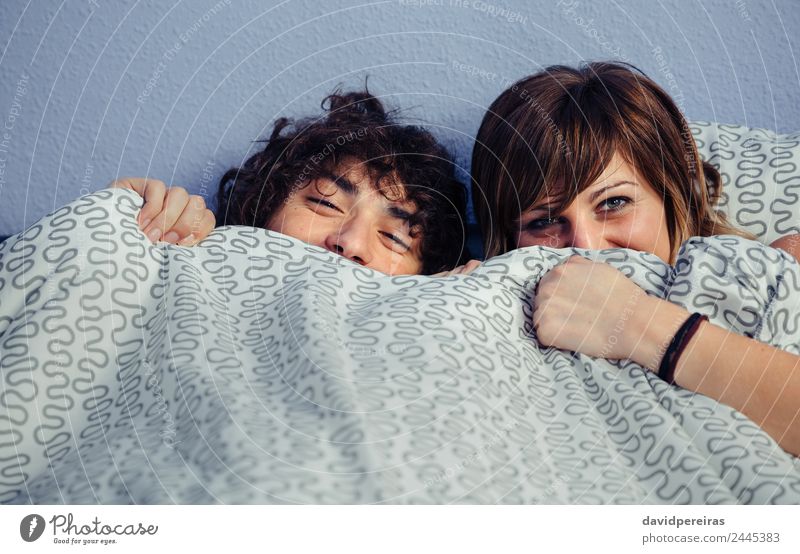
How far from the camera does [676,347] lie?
448 mm

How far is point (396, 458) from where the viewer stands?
1.20 ft

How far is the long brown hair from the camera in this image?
0.63 m

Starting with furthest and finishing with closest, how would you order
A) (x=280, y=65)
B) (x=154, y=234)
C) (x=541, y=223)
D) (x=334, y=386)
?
(x=280, y=65)
(x=541, y=223)
(x=154, y=234)
(x=334, y=386)

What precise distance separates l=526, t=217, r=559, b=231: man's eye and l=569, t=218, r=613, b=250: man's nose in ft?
0.09

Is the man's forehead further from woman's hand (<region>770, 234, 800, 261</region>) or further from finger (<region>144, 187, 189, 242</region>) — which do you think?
woman's hand (<region>770, 234, 800, 261</region>)

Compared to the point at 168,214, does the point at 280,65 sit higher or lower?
higher

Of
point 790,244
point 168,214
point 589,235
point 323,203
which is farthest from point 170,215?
point 790,244

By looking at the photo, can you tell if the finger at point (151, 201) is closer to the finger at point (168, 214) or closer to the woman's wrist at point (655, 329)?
the finger at point (168, 214)

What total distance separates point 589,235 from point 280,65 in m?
0.40

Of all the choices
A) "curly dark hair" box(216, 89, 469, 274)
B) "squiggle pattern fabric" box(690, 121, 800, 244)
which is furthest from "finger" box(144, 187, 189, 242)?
"squiggle pattern fabric" box(690, 121, 800, 244)

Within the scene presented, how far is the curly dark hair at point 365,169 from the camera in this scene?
692 millimetres

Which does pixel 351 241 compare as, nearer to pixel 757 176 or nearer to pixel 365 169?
pixel 365 169

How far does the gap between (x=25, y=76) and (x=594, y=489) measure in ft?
2.41
